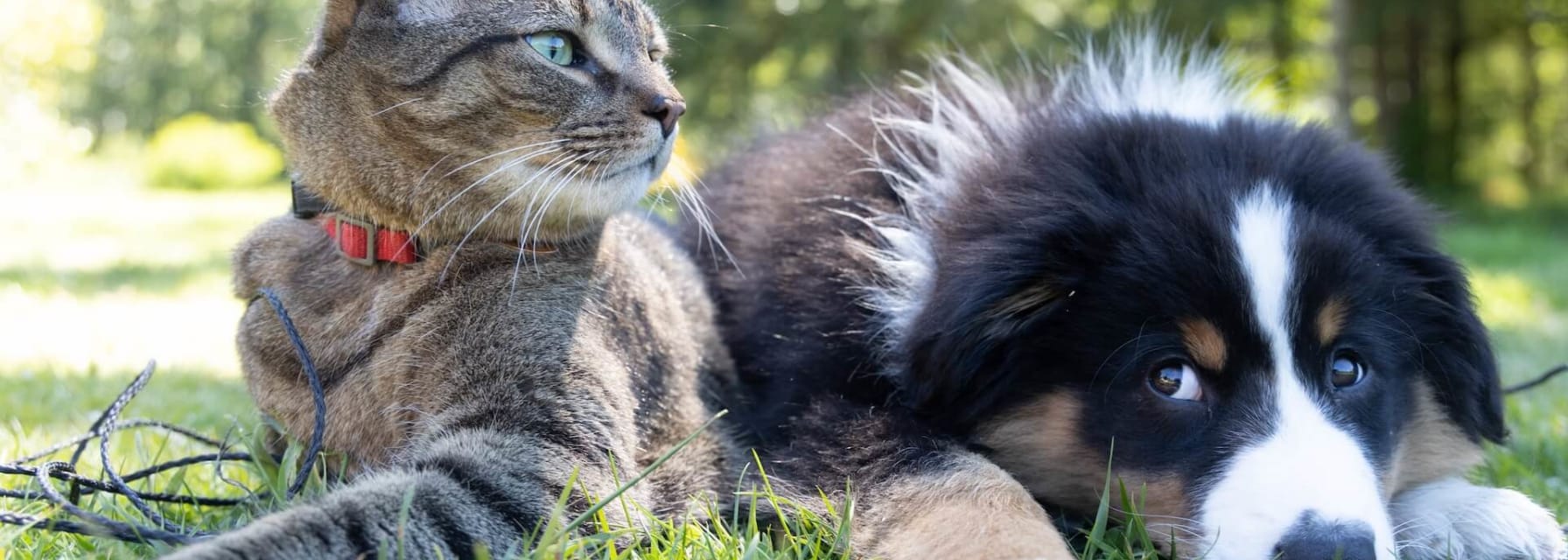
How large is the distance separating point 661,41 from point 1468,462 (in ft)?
7.73

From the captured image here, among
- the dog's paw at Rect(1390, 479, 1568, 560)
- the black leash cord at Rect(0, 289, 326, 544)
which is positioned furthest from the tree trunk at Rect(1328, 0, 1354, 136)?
the black leash cord at Rect(0, 289, 326, 544)

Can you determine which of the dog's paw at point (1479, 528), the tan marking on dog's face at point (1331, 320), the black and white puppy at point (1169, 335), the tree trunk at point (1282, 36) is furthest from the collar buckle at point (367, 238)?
the tree trunk at point (1282, 36)

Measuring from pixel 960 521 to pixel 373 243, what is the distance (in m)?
1.41

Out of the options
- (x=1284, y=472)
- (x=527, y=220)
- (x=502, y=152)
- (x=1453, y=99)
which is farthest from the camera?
(x=1453, y=99)

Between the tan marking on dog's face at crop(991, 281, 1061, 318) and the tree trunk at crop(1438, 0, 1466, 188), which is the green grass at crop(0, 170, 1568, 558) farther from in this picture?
the tree trunk at crop(1438, 0, 1466, 188)

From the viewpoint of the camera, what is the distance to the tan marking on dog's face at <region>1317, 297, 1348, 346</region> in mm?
2578

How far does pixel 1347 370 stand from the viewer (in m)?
2.66

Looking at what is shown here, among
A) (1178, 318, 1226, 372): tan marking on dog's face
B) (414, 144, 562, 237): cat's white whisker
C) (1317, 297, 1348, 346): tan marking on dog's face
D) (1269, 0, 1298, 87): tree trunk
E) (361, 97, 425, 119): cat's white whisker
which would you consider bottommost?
(1178, 318, 1226, 372): tan marking on dog's face

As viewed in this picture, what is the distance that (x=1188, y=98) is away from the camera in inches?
139

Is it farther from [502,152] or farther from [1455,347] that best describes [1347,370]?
[502,152]

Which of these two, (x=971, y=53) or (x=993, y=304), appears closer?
(x=993, y=304)

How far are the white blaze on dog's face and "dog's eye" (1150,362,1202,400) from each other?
0.14 meters

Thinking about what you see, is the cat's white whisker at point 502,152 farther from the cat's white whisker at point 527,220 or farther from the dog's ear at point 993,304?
the dog's ear at point 993,304

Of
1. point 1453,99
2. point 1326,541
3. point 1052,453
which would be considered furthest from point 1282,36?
point 1326,541
